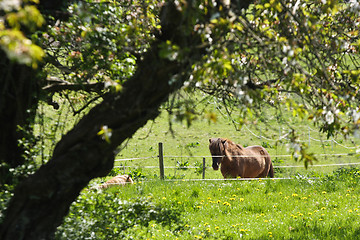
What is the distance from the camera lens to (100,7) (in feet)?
15.7

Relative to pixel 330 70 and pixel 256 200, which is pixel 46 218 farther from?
pixel 256 200

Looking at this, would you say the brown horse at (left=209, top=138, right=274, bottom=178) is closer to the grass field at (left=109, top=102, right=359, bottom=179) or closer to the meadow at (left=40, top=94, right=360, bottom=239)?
the grass field at (left=109, top=102, right=359, bottom=179)

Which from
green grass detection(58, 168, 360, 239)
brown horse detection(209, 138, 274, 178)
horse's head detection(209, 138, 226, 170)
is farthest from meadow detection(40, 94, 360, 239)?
brown horse detection(209, 138, 274, 178)

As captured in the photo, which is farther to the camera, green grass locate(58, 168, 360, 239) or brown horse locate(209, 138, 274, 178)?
brown horse locate(209, 138, 274, 178)

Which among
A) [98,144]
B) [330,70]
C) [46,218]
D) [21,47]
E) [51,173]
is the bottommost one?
[46,218]

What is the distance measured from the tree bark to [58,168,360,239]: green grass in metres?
0.95

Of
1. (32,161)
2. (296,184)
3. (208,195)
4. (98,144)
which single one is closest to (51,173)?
(98,144)

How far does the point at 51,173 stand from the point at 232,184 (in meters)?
8.01

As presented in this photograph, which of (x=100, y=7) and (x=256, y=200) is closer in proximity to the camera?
(x=100, y=7)

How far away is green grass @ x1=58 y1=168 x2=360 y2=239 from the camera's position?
5.25 m

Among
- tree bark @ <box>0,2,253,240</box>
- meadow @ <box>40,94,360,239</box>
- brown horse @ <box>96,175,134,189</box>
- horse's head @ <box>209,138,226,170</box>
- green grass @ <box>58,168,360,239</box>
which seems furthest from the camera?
horse's head @ <box>209,138,226,170</box>

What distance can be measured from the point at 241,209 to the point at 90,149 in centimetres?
597

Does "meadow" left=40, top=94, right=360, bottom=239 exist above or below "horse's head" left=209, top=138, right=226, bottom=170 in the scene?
below

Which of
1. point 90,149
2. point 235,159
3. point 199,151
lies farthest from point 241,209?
point 199,151
